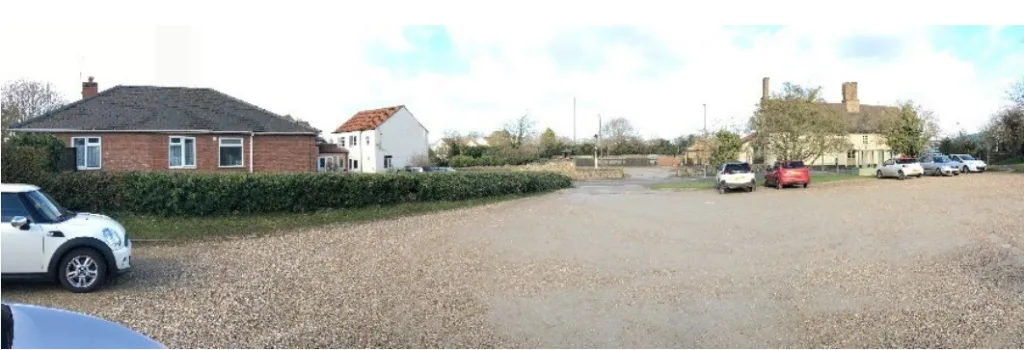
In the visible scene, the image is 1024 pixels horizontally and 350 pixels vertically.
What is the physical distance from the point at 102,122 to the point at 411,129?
2561cm

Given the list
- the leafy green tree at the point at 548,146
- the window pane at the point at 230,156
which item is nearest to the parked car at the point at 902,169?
the leafy green tree at the point at 548,146

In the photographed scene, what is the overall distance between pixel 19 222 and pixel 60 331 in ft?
23.0

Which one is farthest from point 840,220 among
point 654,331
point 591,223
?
point 654,331

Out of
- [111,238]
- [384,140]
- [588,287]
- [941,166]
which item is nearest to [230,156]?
[384,140]

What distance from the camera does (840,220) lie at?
49.8 feet

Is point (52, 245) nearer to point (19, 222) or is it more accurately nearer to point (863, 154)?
point (19, 222)

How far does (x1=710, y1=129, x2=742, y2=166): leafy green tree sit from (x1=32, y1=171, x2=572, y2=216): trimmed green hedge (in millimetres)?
28260

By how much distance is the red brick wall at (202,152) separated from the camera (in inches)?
1005

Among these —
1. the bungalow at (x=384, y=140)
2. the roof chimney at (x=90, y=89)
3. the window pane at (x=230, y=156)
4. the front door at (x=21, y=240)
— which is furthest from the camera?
the bungalow at (x=384, y=140)

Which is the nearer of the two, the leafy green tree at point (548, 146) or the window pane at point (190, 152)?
the window pane at point (190, 152)

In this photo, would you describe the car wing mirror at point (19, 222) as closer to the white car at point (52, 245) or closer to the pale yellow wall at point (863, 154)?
the white car at point (52, 245)

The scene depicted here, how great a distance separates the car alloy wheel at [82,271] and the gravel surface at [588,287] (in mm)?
194

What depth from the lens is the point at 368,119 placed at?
48656 mm

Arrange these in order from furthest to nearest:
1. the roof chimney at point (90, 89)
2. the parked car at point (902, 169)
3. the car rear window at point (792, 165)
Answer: the parked car at point (902, 169) → the roof chimney at point (90, 89) → the car rear window at point (792, 165)
